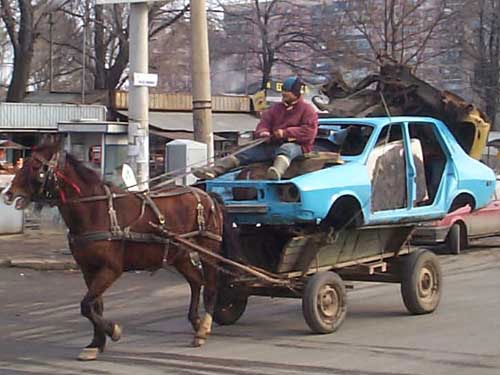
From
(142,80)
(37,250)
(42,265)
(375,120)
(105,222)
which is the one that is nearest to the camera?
(105,222)

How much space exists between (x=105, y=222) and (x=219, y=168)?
5.74 ft

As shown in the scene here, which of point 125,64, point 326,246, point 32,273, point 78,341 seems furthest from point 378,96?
point 125,64

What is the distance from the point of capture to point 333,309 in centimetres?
1051

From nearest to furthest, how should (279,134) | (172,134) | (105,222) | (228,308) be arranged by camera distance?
1. (105,222)
2. (279,134)
3. (228,308)
4. (172,134)

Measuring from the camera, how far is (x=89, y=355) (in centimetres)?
912

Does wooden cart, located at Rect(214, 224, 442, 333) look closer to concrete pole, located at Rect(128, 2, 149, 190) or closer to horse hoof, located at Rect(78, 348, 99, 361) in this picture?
horse hoof, located at Rect(78, 348, 99, 361)

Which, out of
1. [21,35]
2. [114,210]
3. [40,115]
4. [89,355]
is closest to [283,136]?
[114,210]

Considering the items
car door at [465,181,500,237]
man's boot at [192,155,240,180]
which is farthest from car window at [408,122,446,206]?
car door at [465,181,500,237]

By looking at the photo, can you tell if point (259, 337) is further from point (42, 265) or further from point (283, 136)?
point (42, 265)

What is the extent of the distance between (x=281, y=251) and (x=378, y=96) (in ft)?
11.7

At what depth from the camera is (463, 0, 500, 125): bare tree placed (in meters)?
53.5

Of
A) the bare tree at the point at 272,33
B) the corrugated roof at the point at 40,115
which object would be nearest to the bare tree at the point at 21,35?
the corrugated roof at the point at 40,115

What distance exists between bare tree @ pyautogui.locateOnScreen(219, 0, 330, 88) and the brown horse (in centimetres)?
3627

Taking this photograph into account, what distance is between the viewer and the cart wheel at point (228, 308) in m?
11.0
